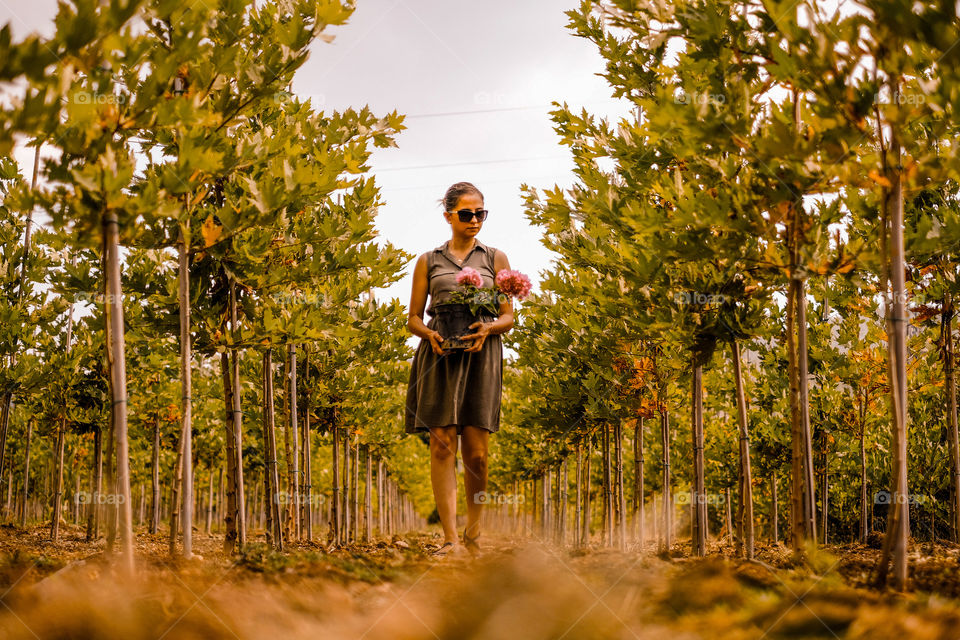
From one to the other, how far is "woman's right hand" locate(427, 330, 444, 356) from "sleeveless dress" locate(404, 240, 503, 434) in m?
0.11

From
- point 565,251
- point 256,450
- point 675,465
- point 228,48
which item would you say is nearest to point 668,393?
point 565,251

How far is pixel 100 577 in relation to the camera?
2656mm

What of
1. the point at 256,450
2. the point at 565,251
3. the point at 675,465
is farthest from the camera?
the point at 256,450

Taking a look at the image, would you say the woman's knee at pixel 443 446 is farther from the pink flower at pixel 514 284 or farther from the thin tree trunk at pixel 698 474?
the thin tree trunk at pixel 698 474

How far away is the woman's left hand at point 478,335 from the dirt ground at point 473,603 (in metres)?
1.64

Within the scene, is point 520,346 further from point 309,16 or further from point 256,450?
point 256,450

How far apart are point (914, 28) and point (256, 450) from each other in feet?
59.9

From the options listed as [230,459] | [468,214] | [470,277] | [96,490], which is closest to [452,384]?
[470,277]

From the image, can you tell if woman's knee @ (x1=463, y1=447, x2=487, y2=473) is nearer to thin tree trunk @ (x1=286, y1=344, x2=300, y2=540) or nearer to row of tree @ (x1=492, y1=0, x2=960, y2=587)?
row of tree @ (x1=492, y1=0, x2=960, y2=587)

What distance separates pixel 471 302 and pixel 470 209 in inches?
25.9

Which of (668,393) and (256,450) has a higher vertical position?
(668,393)

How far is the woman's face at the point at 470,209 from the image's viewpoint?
4.76 metres

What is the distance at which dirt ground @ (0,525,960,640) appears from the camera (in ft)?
6.91

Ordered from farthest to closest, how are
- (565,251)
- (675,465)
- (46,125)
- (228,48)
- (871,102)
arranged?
1. (675,465)
2. (565,251)
3. (228,48)
4. (871,102)
5. (46,125)
